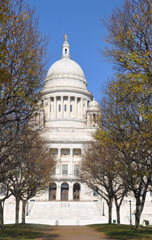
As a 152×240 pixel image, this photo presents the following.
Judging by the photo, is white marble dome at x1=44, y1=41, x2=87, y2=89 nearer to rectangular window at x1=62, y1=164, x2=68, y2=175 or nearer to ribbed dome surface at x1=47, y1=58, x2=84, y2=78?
ribbed dome surface at x1=47, y1=58, x2=84, y2=78

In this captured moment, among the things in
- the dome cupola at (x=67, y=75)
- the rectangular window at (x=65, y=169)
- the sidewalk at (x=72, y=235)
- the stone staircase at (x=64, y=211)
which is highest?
the dome cupola at (x=67, y=75)

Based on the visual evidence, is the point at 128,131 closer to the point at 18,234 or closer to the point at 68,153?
the point at 18,234

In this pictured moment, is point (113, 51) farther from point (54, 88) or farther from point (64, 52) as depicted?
point (64, 52)

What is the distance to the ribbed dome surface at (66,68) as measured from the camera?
11031 cm

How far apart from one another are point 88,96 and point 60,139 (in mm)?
28856

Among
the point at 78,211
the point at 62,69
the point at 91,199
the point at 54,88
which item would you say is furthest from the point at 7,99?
the point at 62,69

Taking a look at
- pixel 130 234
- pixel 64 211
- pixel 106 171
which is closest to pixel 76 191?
pixel 64 211

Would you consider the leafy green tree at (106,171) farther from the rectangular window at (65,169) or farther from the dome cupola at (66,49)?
the dome cupola at (66,49)

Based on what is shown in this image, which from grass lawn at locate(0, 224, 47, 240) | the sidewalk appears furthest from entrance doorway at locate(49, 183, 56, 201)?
the sidewalk

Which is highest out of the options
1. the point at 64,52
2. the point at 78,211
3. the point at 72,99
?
the point at 64,52

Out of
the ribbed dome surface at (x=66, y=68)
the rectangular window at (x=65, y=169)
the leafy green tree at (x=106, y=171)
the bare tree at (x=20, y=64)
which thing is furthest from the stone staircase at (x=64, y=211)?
the ribbed dome surface at (x=66, y=68)

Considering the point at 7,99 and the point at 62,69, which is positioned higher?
the point at 62,69

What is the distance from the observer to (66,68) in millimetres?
111375

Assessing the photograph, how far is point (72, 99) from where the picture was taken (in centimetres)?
10506
